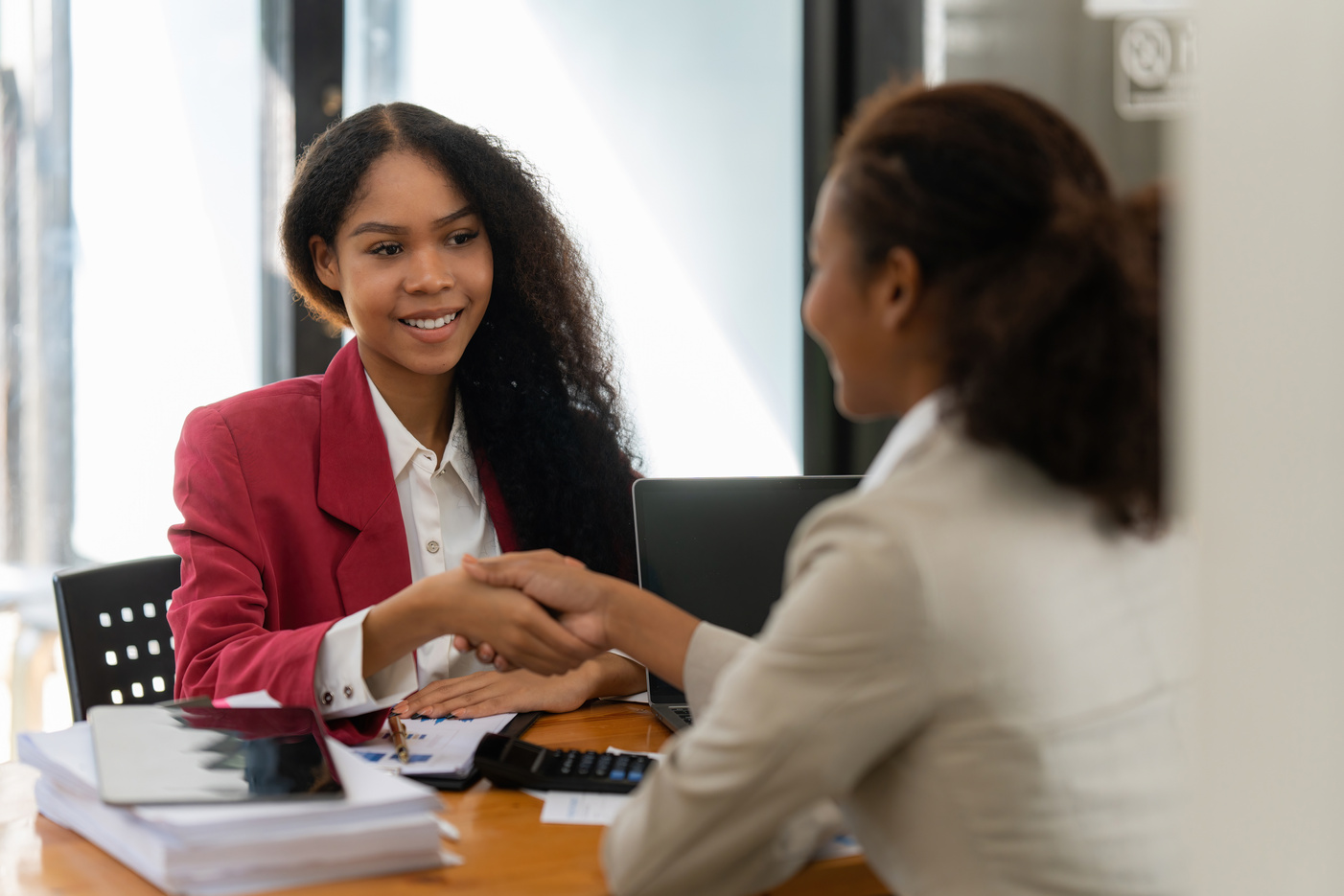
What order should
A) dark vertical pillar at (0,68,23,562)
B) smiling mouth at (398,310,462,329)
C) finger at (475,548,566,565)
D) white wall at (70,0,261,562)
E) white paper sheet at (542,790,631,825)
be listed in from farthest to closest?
white wall at (70,0,261,562) < dark vertical pillar at (0,68,23,562) < smiling mouth at (398,310,462,329) < finger at (475,548,566,565) < white paper sheet at (542,790,631,825)

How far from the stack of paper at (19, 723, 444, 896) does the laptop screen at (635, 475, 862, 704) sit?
54 centimetres

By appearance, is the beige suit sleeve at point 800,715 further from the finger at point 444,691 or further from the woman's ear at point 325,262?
the woman's ear at point 325,262

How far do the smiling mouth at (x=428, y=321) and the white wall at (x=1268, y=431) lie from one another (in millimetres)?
1433

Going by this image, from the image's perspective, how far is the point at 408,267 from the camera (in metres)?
1.63

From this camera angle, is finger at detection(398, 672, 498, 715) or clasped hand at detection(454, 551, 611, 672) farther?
finger at detection(398, 672, 498, 715)

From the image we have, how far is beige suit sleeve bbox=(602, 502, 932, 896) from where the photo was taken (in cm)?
70

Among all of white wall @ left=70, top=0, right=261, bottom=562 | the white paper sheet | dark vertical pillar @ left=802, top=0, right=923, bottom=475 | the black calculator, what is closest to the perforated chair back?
the black calculator

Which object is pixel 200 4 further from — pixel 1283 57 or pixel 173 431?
pixel 1283 57

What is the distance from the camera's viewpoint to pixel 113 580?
1608 millimetres

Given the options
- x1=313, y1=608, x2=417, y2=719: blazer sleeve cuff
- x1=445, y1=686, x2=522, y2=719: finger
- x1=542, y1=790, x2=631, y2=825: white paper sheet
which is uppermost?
x1=313, y1=608, x2=417, y2=719: blazer sleeve cuff

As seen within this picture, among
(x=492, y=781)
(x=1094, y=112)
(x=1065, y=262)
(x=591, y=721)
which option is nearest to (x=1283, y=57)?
(x=1065, y=262)

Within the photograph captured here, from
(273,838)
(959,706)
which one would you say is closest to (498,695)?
(273,838)

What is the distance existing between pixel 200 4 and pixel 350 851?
2399 millimetres

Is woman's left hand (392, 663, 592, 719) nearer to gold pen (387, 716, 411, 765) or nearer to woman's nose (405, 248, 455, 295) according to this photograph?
gold pen (387, 716, 411, 765)
